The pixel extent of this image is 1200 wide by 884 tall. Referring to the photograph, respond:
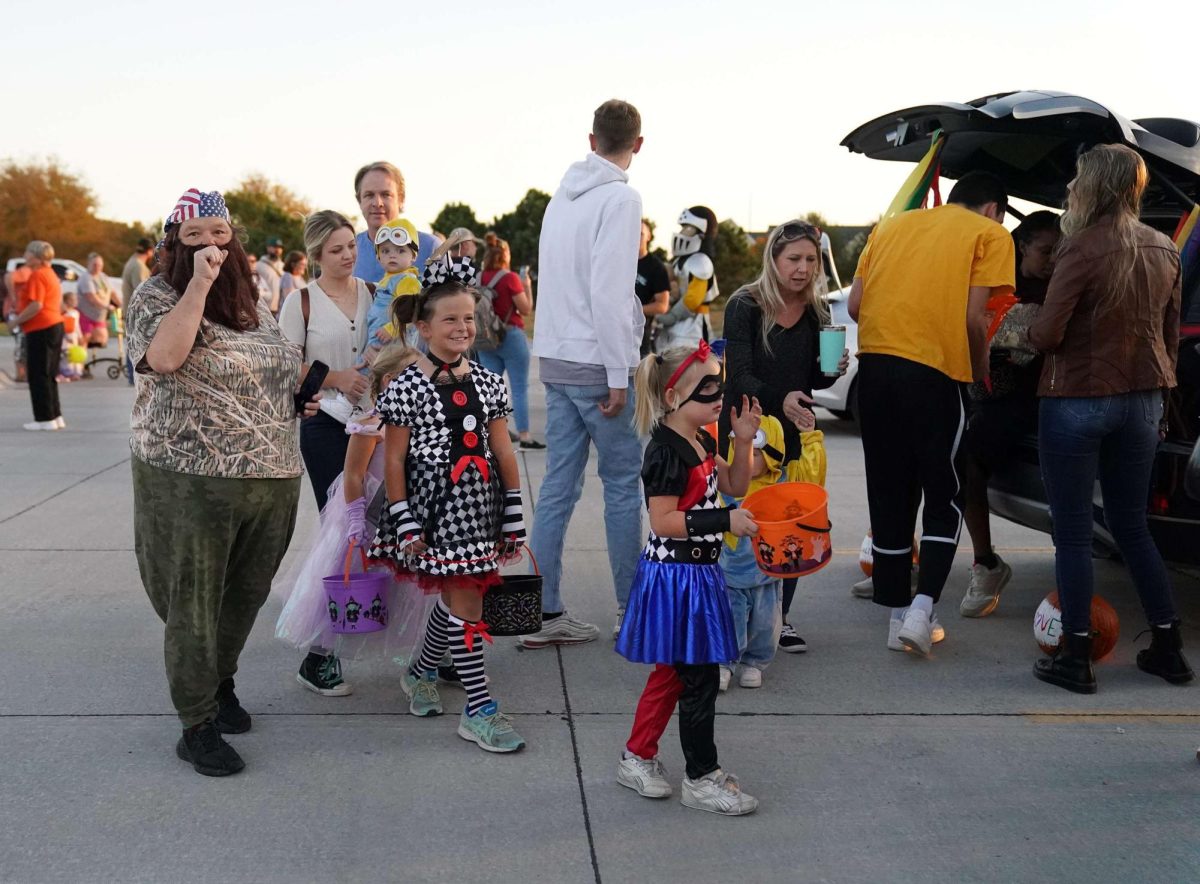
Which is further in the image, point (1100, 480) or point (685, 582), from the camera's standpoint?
point (1100, 480)

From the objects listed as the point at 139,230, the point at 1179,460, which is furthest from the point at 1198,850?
the point at 139,230

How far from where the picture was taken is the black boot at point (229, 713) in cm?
401

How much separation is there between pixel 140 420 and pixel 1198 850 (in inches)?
131

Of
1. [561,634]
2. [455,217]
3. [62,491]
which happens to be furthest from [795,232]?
[455,217]

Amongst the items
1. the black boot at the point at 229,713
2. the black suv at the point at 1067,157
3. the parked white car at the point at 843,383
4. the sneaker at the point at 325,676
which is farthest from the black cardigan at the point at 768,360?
the parked white car at the point at 843,383

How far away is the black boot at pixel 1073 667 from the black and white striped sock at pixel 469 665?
7.38 feet

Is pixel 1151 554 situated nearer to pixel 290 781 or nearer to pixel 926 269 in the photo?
pixel 926 269

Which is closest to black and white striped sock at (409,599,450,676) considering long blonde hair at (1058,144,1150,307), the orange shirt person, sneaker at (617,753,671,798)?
sneaker at (617,753,671,798)

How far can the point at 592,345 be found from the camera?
4871mm

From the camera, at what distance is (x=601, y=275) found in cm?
479

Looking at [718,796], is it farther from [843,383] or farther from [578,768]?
[843,383]

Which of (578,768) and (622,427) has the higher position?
(622,427)

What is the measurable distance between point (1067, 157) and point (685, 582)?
3.34m

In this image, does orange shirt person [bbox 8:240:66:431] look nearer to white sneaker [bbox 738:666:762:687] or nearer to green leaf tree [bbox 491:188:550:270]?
white sneaker [bbox 738:666:762:687]
